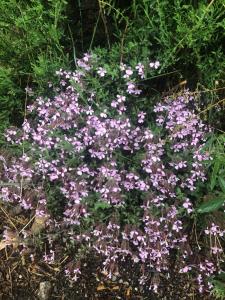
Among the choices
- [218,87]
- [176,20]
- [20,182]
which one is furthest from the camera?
[218,87]

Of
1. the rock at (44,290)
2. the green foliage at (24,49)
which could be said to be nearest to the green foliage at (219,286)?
the rock at (44,290)

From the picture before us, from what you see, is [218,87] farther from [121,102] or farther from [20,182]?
[20,182]

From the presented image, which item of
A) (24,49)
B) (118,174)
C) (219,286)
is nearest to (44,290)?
(118,174)

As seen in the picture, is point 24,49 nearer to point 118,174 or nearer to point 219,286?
point 118,174

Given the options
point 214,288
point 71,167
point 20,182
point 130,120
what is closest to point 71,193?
point 71,167

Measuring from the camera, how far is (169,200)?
2967 mm

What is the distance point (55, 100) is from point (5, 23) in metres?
0.60

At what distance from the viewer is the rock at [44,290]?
10.4 ft

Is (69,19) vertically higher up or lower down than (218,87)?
higher up

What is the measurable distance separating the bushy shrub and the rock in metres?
0.19

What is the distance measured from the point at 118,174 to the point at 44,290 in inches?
40.0

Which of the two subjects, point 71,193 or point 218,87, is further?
point 218,87

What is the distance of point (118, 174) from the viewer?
2865mm

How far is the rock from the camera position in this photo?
125 inches
